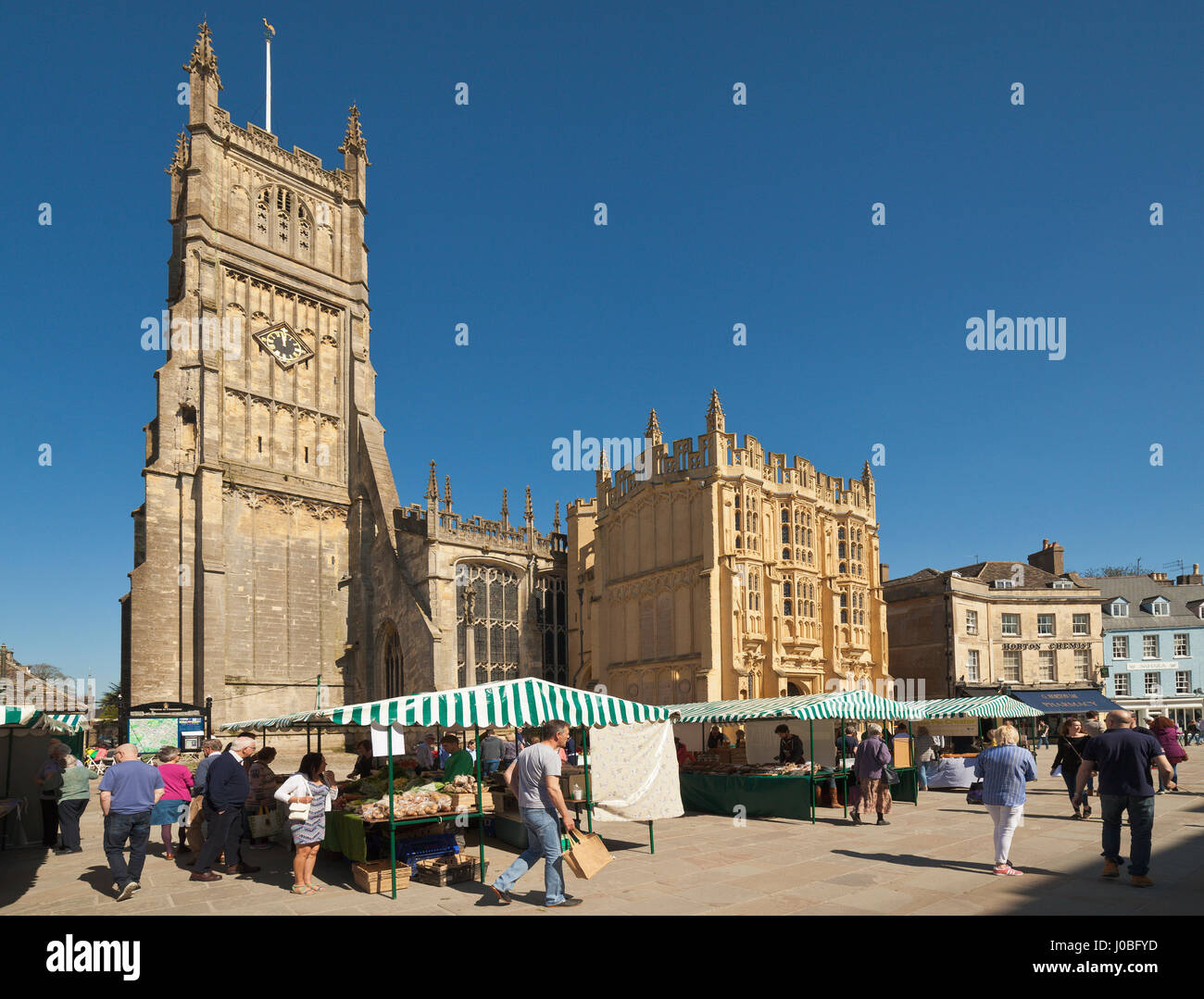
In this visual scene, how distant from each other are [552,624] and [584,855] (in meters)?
30.9

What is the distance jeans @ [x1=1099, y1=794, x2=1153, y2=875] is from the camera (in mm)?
8961

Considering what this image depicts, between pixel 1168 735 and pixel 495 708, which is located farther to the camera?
pixel 1168 735

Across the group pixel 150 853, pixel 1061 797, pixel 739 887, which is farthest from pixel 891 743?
pixel 150 853

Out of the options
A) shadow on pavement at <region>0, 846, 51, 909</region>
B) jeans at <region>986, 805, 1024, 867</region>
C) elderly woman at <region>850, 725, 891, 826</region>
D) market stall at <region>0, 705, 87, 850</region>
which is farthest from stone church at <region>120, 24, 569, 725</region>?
jeans at <region>986, 805, 1024, 867</region>

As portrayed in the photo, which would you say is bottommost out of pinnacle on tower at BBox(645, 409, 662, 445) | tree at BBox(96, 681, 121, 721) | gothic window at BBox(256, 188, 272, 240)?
tree at BBox(96, 681, 121, 721)

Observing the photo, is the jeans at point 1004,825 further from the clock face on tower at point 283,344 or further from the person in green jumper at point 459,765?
the clock face on tower at point 283,344

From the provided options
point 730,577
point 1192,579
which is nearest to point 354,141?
point 730,577

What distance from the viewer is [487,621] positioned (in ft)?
123

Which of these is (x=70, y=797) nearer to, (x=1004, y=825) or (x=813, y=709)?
(x=813, y=709)

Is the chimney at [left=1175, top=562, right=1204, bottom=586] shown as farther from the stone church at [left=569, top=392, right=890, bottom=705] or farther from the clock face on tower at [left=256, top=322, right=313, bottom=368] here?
the clock face on tower at [left=256, top=322, right=313, bottom=368]

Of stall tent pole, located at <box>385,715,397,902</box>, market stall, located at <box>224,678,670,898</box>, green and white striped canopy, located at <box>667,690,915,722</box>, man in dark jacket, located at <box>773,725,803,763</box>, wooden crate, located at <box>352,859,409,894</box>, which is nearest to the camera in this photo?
stall tent pole, located at <box>385,715,397,902</box>

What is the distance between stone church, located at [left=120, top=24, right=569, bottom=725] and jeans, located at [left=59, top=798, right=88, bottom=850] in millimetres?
16848

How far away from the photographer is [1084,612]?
4566cm
